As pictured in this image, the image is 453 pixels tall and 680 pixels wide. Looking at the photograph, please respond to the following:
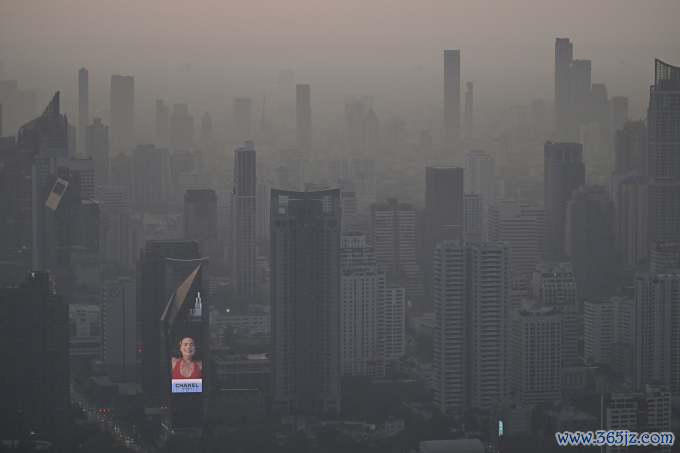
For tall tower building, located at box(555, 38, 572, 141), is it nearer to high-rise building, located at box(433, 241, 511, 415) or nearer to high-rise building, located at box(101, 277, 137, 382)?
high-rise building, located at box(433, 241, 511, 415)

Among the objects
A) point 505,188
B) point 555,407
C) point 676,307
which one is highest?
point 505,188

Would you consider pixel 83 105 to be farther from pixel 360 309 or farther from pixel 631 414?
pixel 631 414

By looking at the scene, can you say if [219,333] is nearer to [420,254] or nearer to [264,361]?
[264,361]

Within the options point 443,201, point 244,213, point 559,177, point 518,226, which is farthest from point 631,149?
point 244,213

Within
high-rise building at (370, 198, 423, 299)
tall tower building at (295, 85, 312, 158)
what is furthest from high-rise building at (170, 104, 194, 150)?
high-rise building at (370, 198, 423, 299)

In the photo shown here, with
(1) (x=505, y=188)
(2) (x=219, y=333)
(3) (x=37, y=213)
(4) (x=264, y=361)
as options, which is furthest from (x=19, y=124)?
(1) (x=505, y=188)

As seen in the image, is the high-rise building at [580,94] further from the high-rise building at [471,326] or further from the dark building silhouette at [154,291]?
the dark building silhouette at [154,291]

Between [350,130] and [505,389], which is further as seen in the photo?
[350,130]

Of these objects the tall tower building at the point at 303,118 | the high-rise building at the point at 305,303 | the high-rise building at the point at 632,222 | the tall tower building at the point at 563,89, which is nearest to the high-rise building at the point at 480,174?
the tall tower building at the point at 563,89
